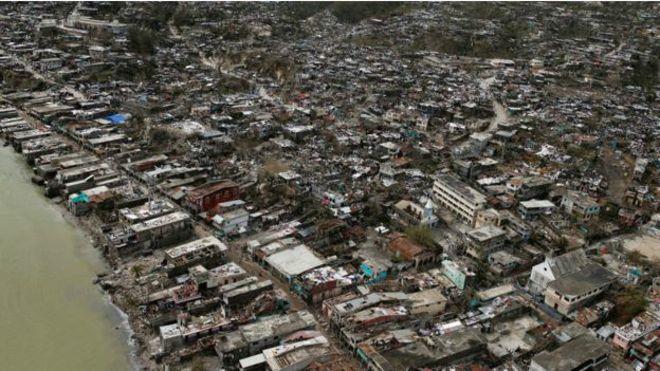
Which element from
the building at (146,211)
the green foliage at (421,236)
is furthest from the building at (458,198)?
the building at (146,211)

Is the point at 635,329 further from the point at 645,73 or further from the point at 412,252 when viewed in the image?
the point at 645,73

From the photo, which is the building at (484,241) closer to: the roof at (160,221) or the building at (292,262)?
the building at (292,262)

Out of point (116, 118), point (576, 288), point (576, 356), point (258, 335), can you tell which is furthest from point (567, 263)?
point (116, 118)

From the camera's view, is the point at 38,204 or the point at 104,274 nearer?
the point at 104,274

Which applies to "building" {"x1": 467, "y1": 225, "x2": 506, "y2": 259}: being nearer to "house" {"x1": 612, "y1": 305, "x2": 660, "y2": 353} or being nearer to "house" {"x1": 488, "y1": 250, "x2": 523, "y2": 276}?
"house" {"x1": 488, "y1": 250, "x2": 523, "y2": 276}

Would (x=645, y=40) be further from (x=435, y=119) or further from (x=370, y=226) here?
(x=370, y=226)

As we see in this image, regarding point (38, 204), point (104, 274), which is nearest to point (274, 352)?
point (104, 274)
